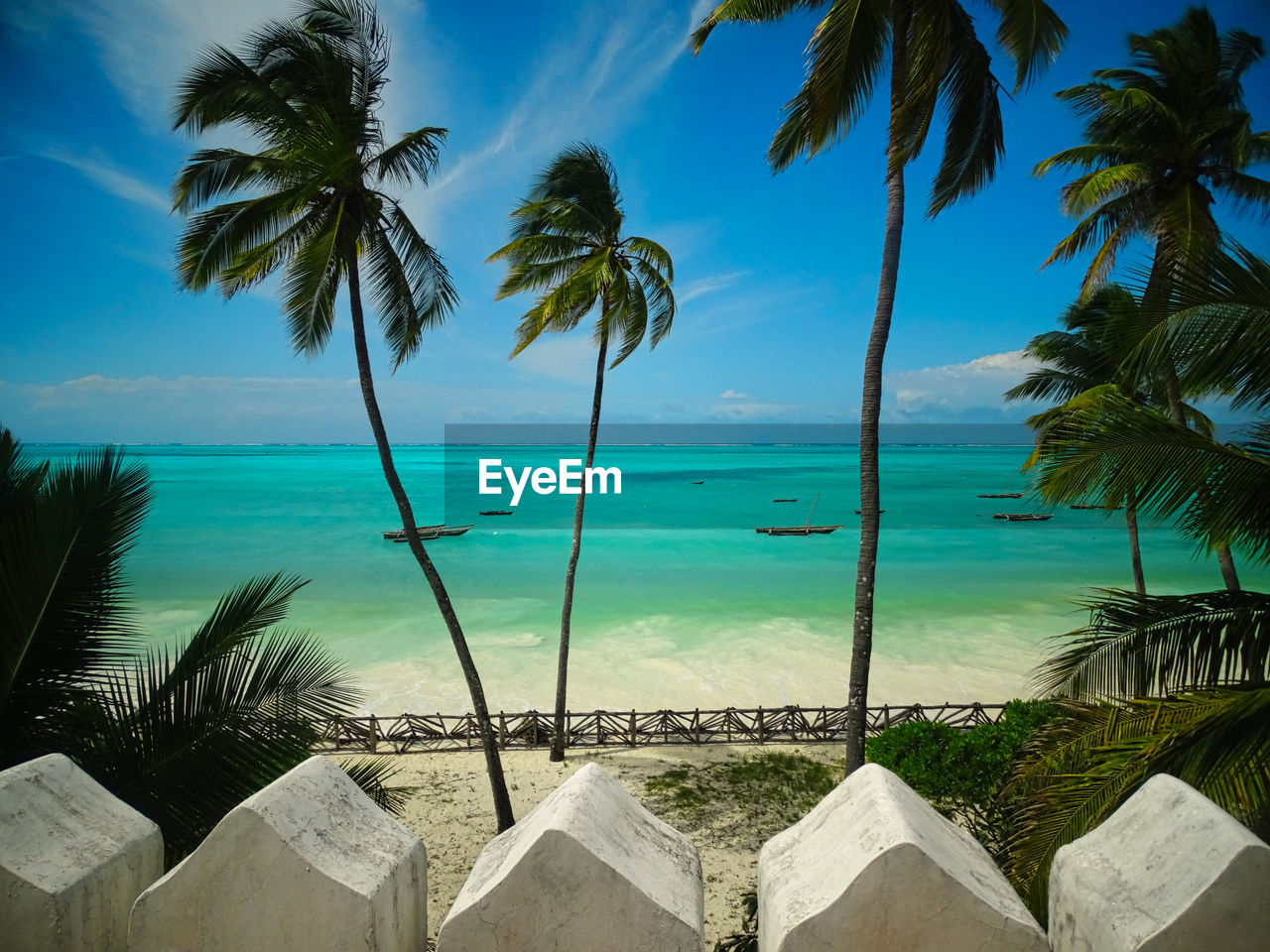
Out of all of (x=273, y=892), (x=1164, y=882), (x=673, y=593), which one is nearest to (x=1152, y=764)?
(x=1164, y=882)

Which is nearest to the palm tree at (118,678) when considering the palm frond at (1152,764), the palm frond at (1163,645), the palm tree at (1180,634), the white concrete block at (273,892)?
the white concrete block at (273,892)

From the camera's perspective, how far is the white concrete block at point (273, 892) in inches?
59.5

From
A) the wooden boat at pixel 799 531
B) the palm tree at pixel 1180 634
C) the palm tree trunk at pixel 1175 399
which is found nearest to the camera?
the palm tree at pixel 1180 634

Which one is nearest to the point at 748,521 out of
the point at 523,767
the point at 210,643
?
the point at 523,767

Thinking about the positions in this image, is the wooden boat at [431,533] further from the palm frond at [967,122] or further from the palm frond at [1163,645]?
the palm frond at [1163,645]

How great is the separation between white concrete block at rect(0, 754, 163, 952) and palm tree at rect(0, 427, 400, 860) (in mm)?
1814

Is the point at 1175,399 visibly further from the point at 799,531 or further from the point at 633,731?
the point at 799,531

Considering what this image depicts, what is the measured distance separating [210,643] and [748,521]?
6574 cm

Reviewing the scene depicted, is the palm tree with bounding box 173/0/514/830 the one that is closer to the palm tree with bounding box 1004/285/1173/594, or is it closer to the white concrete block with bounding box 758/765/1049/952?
the white concrete block with bounding box 758/765/1049/952

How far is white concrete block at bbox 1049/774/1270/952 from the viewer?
139cm

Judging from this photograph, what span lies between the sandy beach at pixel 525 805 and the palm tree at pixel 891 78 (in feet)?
10.6

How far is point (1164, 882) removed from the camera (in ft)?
4.77

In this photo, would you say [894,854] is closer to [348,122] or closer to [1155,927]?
[1155,927]

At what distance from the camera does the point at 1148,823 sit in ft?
5.15
